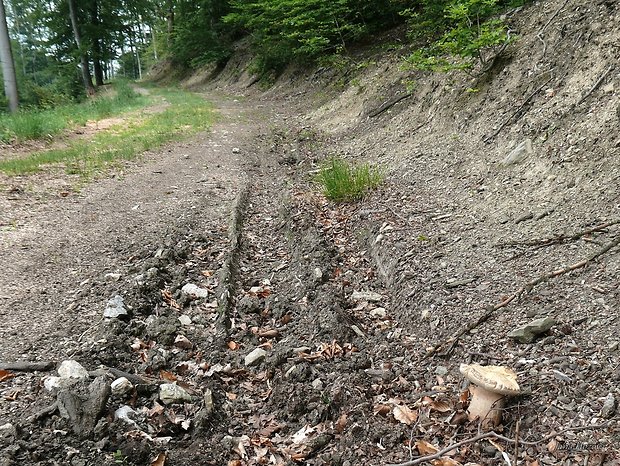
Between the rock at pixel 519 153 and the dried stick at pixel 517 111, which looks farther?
the dried stick at pixel 517 111

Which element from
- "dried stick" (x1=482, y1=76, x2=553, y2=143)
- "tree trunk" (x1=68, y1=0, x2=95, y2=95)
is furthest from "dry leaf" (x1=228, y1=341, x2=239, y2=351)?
"tree trunk" (x1=68, y1=0, x2=95, y2=95)

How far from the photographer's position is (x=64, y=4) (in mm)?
24328

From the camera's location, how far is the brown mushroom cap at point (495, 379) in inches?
84.0

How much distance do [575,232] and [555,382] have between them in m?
1.40

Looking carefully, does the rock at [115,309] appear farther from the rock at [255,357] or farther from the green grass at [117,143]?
the green grass at [117,143]

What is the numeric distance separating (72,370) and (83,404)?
346 mm

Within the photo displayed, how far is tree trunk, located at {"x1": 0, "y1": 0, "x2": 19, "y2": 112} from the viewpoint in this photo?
10.0m

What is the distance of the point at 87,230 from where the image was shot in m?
4.86

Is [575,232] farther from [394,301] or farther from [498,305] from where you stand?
[394,301]

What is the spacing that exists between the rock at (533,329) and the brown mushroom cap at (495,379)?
0.51 m

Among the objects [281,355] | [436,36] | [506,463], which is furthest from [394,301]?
[436,36]

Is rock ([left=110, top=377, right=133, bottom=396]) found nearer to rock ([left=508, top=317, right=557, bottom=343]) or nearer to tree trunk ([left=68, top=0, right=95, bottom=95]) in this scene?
rock ([left=508, top=317, right=557, bottom=343])

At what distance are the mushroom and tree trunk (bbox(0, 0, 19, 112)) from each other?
11.9m

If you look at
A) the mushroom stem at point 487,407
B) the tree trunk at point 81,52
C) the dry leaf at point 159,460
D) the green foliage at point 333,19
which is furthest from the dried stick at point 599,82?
the tree trunk at point 81,52
